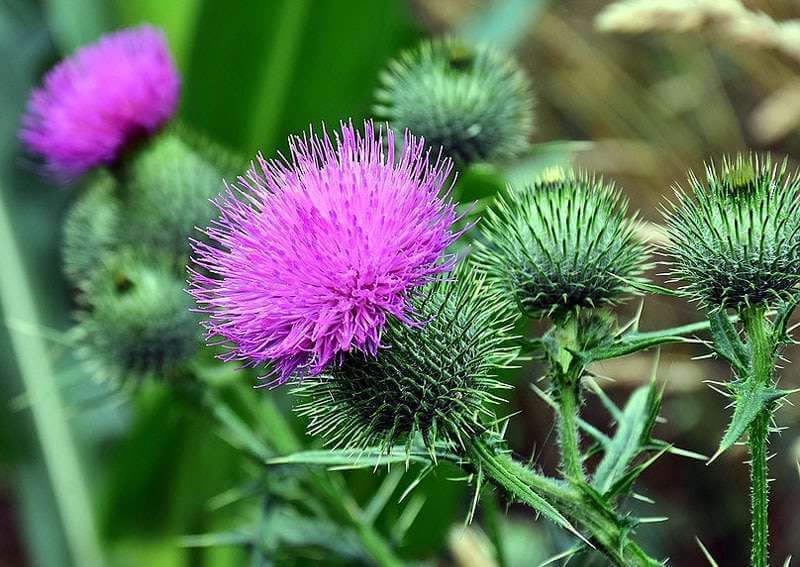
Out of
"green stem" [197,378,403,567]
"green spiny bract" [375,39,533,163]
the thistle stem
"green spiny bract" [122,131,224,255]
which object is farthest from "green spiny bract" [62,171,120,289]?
the thistle stem

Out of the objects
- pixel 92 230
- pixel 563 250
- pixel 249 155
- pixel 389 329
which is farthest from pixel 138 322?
pixel 249 155

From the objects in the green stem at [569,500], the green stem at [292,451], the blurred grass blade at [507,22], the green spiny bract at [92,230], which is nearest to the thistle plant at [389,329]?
the green stem at [569,500]

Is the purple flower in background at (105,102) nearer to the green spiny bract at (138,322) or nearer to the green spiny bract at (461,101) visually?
the green spiny bract at (138,322)

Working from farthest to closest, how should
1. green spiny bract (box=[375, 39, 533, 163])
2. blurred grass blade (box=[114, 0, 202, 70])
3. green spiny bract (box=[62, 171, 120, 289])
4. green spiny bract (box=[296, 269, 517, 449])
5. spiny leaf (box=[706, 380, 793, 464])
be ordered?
blurred grass blade (box=[114, 0, 202, 70]), green spiny bract (box=[62, 171, 120, 289]), green spiny bract (box=[375, 39, 533, 163]), green spiny bract (box=[296, 269, 517, 449]), spiny leaf (box=[706, 380, 793, 464])

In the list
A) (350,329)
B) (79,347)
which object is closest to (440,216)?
(350,329)

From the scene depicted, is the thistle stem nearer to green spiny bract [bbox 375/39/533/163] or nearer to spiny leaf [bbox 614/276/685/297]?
spiny leaf [bbox 614/276/685/297]
